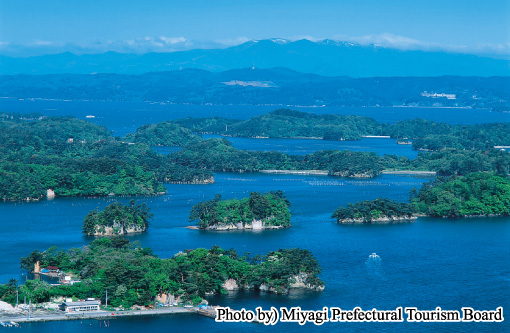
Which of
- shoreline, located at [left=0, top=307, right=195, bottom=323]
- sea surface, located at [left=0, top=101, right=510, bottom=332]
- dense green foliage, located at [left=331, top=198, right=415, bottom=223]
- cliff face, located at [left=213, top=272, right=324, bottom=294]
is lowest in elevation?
sea surface, located at [left=0, top=101, right=510, bottom=332]

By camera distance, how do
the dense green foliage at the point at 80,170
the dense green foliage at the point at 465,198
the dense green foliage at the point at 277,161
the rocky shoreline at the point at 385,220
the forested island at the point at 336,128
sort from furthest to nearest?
1. the forested island at the point at 336,128
2. the dense green foliage at the point at 277,161
3. the dense green foliage at the point at 80,170
4. the dense green foliage at the point at 465,198
5. the rocky shoreline at the point at 385,220

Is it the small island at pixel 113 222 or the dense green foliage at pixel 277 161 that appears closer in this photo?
the small island at pixel 113 222

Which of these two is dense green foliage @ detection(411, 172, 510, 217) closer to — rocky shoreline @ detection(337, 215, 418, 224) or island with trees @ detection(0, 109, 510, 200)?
rocky shoreline @ detection(337, 215, 418, 224)

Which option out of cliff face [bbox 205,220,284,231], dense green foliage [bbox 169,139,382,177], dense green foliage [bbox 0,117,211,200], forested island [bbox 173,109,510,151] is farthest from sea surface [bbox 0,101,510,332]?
forested island [bbox 173,109,510,151]

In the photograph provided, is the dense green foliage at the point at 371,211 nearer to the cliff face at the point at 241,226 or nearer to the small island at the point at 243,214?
the small island at the point at 243,214

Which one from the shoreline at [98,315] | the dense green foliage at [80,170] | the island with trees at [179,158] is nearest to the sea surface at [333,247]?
the shoreline at [98,315]

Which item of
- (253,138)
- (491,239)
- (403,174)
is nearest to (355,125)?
(253,138)
